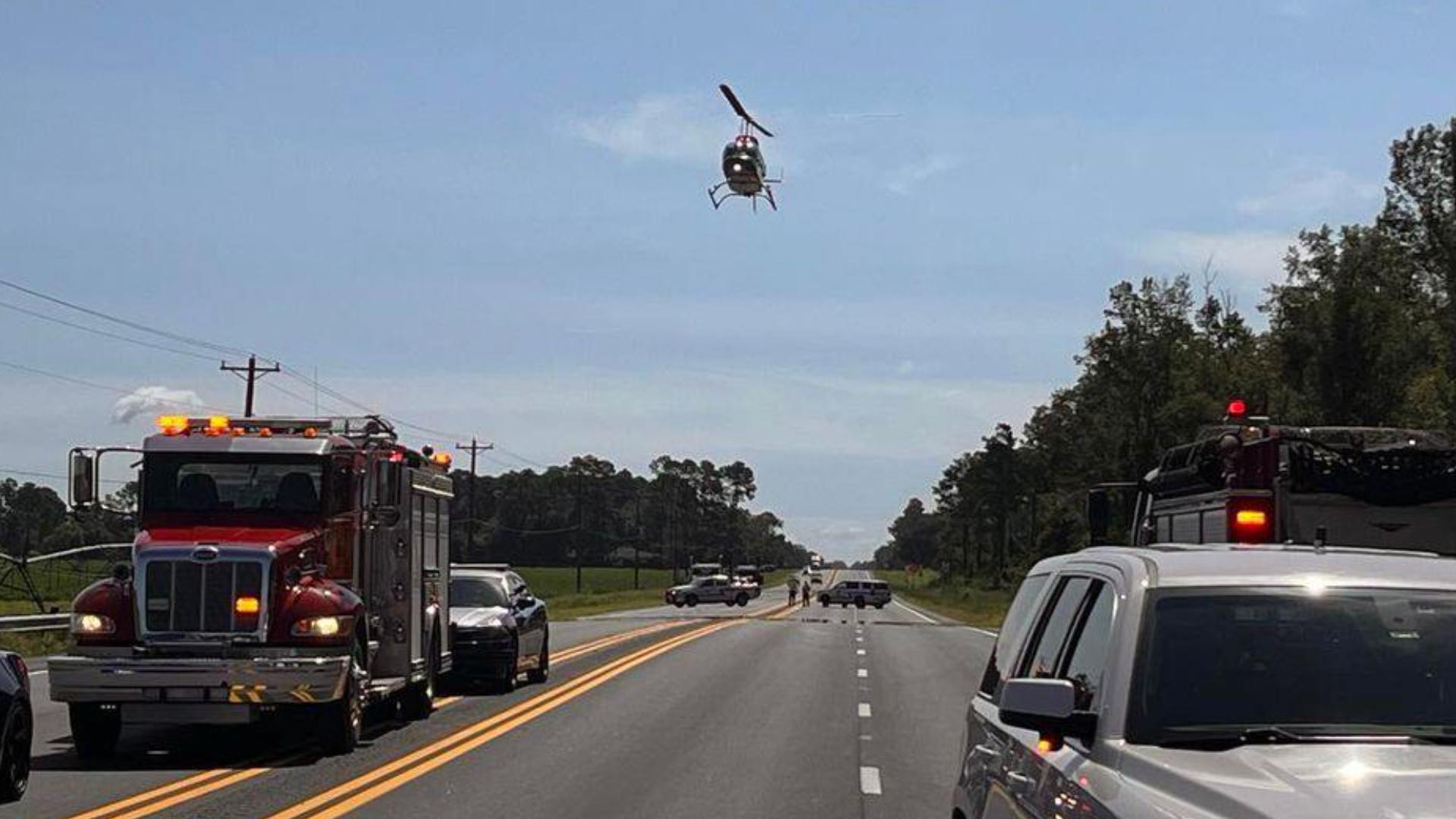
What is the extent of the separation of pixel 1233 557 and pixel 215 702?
11.7m

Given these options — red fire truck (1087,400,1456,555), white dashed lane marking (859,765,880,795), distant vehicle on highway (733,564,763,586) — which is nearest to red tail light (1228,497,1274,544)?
red fire truck (1087,400,1456,555)

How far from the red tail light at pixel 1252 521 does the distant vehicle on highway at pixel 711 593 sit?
80.5m

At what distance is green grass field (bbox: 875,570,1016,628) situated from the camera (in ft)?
252

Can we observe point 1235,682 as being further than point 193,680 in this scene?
No

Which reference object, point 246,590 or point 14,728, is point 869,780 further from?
point 14,728

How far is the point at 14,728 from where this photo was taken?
1326 centimetres

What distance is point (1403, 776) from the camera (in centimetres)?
497

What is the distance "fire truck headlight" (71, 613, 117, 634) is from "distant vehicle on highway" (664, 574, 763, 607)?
79052mm

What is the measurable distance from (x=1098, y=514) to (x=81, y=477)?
957cm

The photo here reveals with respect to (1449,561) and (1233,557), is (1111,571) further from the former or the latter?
(1449,561)

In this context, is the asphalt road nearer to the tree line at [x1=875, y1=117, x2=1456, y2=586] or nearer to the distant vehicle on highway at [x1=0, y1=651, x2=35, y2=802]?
the distant vehicle on highway at [x1=0, y1=651, x2=35, y2=802]

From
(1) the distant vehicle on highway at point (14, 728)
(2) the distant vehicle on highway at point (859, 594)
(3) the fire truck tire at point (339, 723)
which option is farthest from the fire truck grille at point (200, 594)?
(2) the distant vehicle on highway at point (859, 594)

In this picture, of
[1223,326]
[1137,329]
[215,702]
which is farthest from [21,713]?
[1223,326]

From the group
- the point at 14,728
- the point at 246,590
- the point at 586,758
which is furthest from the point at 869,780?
the point at 14,728
